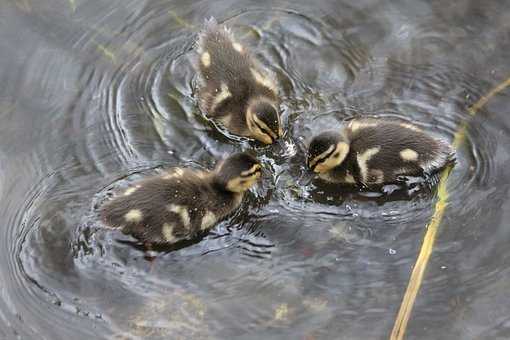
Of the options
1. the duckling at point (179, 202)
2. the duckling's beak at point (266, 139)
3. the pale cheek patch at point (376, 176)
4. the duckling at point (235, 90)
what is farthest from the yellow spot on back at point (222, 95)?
the pale cheek patch at point (376, 176)

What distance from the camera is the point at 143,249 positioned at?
3.35 metres

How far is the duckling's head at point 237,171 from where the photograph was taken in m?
3.27

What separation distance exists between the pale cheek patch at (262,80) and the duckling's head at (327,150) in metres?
0.42

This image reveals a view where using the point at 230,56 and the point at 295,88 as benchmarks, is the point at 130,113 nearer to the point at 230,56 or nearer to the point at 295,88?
the point at 230,56

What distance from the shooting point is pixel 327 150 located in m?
3.34

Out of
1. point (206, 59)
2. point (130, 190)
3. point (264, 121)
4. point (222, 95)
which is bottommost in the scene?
point (130, 190)

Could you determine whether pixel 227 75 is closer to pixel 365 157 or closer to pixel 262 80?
pixel 262 80

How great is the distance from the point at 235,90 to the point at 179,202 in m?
0.67

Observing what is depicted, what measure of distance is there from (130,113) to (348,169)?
109 centimetres

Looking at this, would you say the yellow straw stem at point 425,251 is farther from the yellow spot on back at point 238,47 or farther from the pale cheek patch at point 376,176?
the yellow spot on back at point 238,47

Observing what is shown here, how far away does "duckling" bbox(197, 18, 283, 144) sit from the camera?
3.56 m

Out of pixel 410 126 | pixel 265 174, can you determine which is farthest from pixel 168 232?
pixel 410 126

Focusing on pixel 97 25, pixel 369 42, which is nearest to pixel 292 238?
pixel 369 42

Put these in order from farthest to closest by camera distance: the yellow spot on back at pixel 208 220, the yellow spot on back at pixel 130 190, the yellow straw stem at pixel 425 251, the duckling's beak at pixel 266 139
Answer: the duckling's beak at pixel 266 139
the yellow spot on back at pixel 208 220
the yellow spot on back at pixel 130 190
the yellow straw stem at pixel 425 251
